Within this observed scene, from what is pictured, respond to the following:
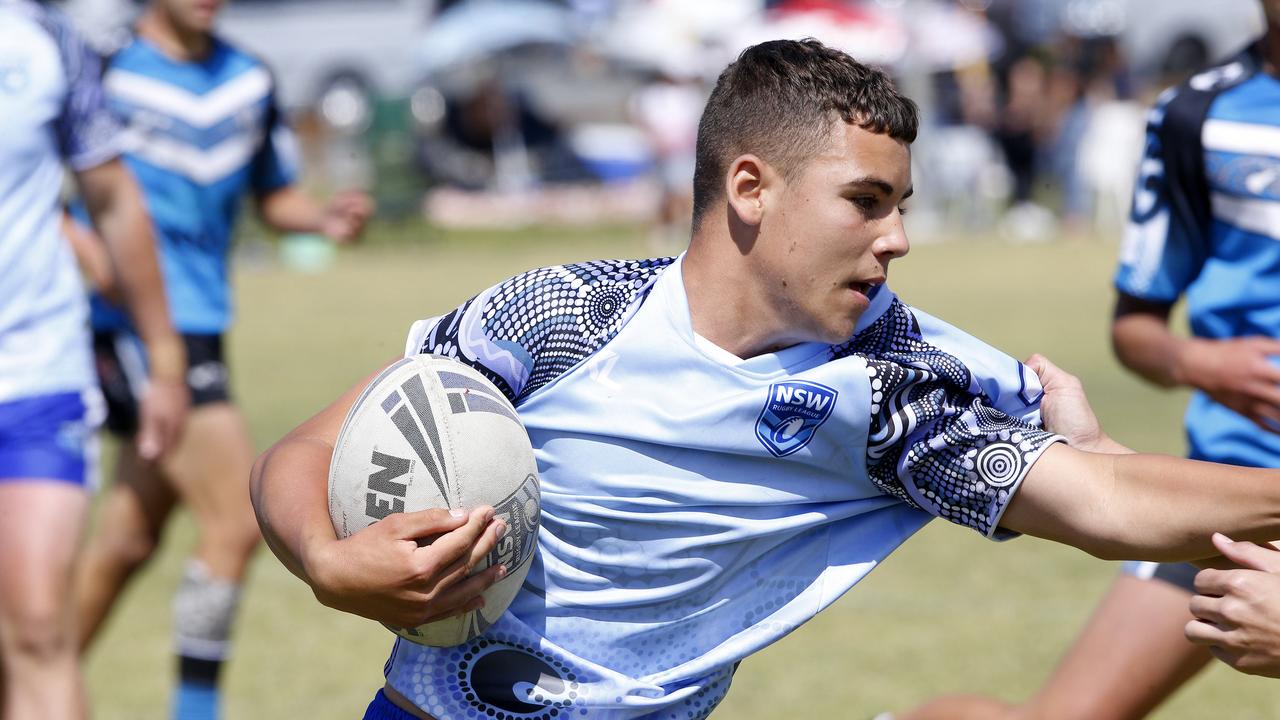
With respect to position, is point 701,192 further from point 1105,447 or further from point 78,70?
point 78,70

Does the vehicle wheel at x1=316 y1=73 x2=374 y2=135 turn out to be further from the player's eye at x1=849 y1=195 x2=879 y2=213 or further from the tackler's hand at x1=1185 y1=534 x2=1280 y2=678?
the tackler's hand at x1=1185 y1=534 x2=1280 y2=678

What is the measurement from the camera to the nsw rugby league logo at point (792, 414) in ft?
9.87

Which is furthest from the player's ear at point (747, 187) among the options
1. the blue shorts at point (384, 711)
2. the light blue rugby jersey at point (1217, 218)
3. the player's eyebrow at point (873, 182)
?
the light blue rugby jersey at point (1217, 218)

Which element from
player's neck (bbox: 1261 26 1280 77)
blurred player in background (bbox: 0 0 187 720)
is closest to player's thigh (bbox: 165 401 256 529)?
blurred player in background (bbox: 0 0 187 720)

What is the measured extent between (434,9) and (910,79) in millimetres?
10010

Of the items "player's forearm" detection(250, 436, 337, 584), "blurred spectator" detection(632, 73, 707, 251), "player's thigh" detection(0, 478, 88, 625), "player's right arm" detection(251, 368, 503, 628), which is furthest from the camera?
"blurred spectator" detection(632, 73, 707, 251)

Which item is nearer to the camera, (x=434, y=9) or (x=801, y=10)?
(x=801, y=10)

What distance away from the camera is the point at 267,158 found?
6.77m

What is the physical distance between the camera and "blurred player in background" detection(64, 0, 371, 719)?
5.96 m

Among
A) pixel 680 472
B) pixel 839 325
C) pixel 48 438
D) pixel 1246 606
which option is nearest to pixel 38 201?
pixel 48 438

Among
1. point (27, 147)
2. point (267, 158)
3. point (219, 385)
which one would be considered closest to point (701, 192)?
point (27, 147)

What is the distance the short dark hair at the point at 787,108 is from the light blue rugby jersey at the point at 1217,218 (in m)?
1.62

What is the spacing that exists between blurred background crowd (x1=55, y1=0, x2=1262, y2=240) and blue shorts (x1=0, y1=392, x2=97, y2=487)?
1804 cm

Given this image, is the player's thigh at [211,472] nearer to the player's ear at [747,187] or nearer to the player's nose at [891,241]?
the player's ear at [747,187]
